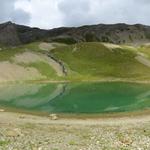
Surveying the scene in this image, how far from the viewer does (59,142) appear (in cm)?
4322

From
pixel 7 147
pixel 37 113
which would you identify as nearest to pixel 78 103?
pixel 37 113

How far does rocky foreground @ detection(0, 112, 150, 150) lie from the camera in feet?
132

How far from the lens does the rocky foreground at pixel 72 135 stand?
132 feet

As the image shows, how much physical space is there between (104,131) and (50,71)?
467 ft

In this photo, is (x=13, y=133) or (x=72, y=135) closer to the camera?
(x=13, y=133)

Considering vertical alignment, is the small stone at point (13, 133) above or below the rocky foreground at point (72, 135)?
above

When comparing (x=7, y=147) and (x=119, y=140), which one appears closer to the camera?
(x=7, y=147)

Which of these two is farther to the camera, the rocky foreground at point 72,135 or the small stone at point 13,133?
the small stone at point 13,133

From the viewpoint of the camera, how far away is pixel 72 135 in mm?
49688

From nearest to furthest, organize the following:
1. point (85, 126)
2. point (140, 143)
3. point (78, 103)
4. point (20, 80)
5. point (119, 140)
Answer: point (140, 143)
point (119, 140)
point (85, 126)
point (78, 103)
point (20, 80)

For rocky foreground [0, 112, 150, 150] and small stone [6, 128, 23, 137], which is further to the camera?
small stone [6, 128, 23, 137]

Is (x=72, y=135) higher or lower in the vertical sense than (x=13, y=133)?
lower

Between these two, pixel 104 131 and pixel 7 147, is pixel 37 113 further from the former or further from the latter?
pixel 7 147

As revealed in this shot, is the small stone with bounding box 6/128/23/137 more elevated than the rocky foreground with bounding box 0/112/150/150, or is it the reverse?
the small stone with bounding box 6/128/23/137
